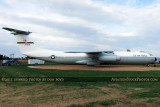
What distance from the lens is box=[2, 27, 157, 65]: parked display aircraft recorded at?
2758 centimetres

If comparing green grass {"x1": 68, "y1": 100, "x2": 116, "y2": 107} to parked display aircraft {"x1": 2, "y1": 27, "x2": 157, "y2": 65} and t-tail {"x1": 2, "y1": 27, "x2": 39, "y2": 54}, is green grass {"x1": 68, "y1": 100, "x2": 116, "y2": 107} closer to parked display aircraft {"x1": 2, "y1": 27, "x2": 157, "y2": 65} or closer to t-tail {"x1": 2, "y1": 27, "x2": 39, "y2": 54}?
parked display aircraft {"x1": 2, "y1": 27, "x2": 157, "y2": 65}

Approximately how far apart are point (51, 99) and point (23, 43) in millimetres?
22545

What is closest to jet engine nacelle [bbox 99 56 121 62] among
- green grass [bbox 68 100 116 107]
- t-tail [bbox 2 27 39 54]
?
t-tail [bbox 2 27 39 54]

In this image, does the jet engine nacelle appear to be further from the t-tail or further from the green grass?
the green grass

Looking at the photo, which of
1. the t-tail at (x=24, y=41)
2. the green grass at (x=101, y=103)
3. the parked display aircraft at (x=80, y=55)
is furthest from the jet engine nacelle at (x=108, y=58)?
the green grass at (x=101, y=103)

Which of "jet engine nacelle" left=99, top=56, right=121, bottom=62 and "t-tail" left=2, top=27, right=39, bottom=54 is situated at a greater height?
"t-tail" left=2, top=27, right=39, bottom=54

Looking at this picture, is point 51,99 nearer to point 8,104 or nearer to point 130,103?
point 8,104

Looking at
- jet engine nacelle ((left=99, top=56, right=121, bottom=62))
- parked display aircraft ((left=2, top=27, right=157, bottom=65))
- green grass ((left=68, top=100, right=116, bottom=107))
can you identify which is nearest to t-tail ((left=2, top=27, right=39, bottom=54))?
parked display aircraft ((left=2, top=27, right=157, bottom=65))

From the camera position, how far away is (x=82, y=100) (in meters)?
6.51

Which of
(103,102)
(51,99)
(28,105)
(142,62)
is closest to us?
(28,105)

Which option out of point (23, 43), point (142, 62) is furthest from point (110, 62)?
point (23, 43)

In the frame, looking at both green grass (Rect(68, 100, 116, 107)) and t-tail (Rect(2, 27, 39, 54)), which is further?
t-tail (Rect(2, 27, 39, 54))

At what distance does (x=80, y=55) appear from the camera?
95.8ft

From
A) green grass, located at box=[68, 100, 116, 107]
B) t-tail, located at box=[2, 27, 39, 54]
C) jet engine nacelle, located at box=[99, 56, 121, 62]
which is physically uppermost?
t-tail, located at box=[2, 27, 39, 54]
